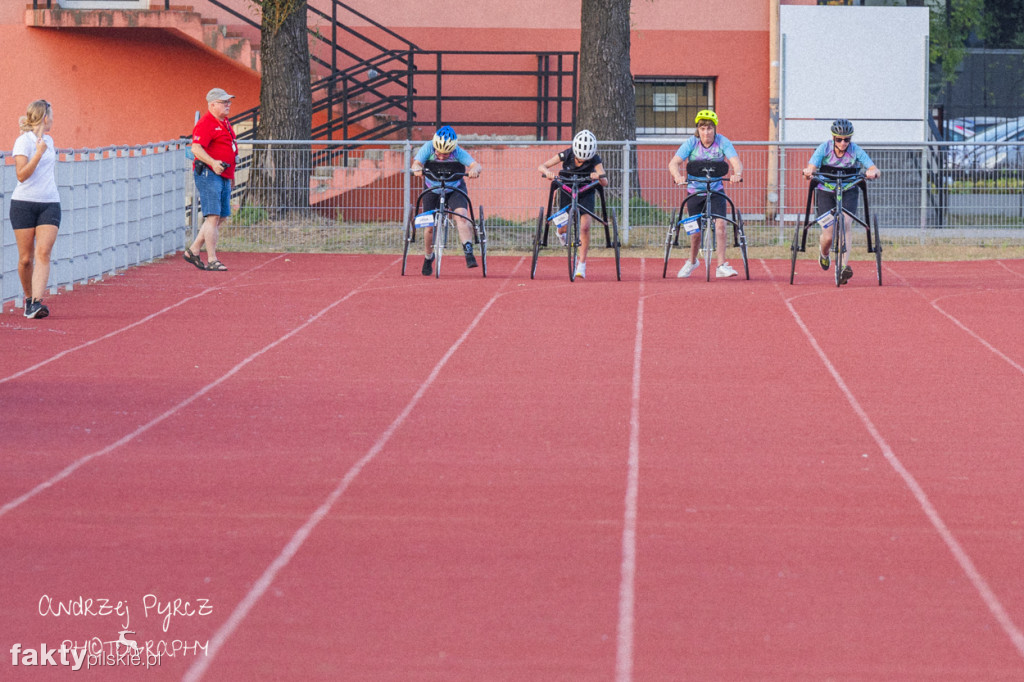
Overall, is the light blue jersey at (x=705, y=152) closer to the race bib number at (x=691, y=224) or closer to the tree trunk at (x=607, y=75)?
the race bib number at (x=691, y=224)

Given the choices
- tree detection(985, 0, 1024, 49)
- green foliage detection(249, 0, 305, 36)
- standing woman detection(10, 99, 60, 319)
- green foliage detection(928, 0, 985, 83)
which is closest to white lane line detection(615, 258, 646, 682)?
standing woman detection(10, 99, 60, 319)

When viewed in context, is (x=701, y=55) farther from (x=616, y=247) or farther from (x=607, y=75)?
(x=616, y=247)

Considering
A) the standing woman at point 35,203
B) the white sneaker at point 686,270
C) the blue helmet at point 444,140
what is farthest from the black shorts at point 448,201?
the standing woman at point 35,203

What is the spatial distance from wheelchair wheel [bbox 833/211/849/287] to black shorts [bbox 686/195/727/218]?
1.28m

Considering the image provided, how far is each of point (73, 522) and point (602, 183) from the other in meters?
10.3

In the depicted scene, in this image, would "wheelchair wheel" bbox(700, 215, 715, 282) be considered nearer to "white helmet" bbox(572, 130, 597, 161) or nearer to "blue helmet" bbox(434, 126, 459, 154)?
"white helmet" bbox(572, 130, 597, 161)

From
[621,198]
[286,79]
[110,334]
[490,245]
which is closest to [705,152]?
[621,198]

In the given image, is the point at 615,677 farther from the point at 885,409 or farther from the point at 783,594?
the point at 885,409

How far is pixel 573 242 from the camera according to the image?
57.0 feet

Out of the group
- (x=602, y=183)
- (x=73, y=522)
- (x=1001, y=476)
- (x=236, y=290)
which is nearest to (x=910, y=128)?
(x=602, y=183)

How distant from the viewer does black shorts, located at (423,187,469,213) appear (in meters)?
17.1

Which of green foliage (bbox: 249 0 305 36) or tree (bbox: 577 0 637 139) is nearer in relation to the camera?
tree (bbox: 577 0 637 139)

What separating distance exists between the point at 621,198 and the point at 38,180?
9.77 metres

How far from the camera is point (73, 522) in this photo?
22.7 ft
